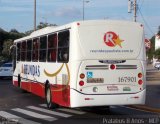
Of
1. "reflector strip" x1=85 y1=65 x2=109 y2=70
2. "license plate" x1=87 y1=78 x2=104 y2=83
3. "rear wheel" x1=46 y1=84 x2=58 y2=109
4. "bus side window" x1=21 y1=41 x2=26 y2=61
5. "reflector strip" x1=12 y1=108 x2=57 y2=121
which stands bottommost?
"reflector strip" x1=12 y1=108 x2=57 y2=121

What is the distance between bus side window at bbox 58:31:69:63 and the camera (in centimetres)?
1605

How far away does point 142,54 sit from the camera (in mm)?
15828

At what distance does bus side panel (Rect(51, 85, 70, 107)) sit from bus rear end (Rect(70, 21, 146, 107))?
1.55 ft

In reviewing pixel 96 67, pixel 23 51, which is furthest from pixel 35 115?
pixel 23 51

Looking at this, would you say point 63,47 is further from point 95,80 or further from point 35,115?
point 35,115

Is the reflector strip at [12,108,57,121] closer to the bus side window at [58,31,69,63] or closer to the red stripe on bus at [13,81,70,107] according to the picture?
the red stripe on bus at [13,81,70,107]

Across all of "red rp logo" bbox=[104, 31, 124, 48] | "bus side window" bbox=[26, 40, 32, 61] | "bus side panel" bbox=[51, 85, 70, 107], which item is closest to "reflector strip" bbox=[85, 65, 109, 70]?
"red rp logo" bbox=[104, 31, 124, 48]

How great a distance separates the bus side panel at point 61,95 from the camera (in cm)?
1569

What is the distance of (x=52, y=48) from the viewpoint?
1792 cm

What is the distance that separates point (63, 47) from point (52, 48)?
1549 mm

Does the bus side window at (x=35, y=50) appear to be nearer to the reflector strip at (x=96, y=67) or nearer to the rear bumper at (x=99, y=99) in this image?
the reflector strip at (x=96, y=67)

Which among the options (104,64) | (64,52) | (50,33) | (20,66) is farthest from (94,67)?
(20,66)

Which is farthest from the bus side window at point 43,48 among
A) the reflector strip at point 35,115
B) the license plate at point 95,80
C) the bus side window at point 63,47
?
the license plate at point 95,80

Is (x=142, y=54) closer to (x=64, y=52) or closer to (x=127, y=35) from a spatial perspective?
(x=127, y=35)
